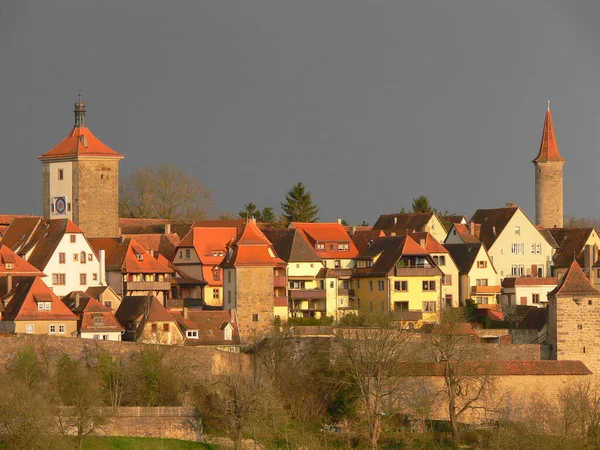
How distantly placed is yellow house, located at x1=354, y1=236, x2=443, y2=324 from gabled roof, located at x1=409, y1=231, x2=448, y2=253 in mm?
1456

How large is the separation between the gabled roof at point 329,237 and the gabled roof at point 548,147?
21.6 meters

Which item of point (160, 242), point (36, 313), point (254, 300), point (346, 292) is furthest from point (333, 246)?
point (36, 313)

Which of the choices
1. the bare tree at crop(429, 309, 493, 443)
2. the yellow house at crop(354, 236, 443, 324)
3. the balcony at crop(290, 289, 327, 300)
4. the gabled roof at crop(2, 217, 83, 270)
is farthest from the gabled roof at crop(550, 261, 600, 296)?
the gabled roof at crop(2, 217, 83, 270)

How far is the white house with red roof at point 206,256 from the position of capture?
85.7m

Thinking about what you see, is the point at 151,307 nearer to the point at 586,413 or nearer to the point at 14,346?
the point at 14,346

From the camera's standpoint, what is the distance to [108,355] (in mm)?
70000

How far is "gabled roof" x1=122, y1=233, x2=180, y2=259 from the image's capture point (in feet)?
292

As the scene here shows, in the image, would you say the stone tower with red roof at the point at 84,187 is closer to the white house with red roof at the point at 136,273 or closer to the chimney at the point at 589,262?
the white house with red roof at the point at 136,273

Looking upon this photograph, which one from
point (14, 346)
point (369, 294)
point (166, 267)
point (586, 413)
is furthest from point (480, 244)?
point (14, 346)

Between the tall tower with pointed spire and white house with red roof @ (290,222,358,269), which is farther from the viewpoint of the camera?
the tall tower with pointed spire

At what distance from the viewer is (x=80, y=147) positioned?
8994 centimetres

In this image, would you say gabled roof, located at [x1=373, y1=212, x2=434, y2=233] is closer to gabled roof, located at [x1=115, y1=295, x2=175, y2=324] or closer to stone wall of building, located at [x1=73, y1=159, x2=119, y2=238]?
stone wall of building, located at [x1=73, y1=159, x2=119, y2=238]

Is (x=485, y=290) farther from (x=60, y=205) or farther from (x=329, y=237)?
(x=60, y=205)

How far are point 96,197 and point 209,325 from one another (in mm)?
14459
